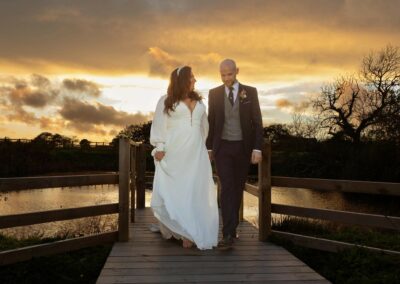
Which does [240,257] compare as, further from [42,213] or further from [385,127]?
[385,127]

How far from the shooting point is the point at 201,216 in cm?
572

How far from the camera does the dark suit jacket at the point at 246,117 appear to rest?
18.1 ft

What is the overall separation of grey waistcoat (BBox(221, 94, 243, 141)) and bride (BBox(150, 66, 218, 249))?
12.8 inches

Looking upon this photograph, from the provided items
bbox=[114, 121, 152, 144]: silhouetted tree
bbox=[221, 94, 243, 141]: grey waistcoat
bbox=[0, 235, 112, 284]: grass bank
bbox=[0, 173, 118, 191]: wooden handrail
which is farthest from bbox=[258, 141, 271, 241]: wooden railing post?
bbox=[114, 121, 152, 144]: silhouetted tree

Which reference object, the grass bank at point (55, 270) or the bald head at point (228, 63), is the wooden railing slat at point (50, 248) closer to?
the grass bank at point (55, 270)

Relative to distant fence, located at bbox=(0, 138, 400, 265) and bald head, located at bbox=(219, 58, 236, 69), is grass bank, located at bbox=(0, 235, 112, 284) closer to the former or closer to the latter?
distant fence, located at bbox=(0, 138, 400, 265)

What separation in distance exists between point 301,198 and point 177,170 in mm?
17084

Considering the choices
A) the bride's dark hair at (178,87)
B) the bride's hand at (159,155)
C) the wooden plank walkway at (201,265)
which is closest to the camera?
the wooden plank walkway at (201,265)

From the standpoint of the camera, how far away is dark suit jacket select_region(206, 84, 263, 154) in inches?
217

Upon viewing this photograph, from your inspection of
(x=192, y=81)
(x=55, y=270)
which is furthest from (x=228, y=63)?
(x=55, y=270)

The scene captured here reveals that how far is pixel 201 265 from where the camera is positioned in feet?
15.8

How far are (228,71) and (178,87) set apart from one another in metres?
0.62

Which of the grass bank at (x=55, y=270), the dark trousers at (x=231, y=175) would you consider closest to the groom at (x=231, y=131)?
the dark trousers at (x=231, y=175)

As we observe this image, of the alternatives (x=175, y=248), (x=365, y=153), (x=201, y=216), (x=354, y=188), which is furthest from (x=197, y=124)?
(x=365, y=153)
